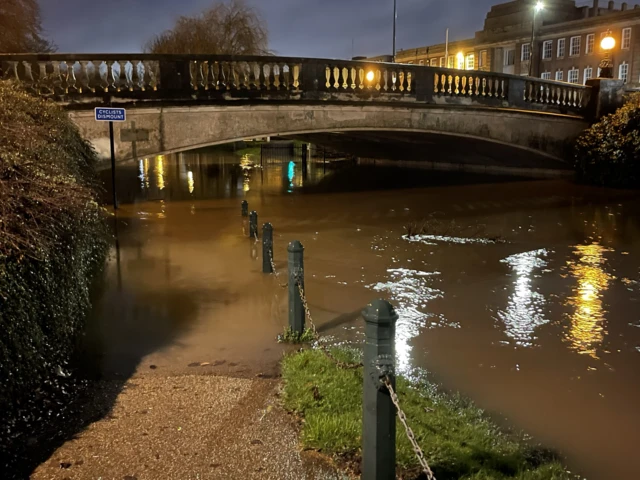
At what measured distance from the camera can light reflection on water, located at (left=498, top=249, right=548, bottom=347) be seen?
20.8 feet

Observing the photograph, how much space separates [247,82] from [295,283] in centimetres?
1052

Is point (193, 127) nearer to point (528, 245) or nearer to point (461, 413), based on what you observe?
point (528, 245)

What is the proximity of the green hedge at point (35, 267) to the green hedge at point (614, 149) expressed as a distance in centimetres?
1735

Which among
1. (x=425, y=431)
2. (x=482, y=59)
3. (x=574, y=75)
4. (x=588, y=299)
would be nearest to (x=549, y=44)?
(x=574, y=75)

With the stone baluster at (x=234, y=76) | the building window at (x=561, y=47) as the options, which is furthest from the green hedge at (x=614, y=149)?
the building window at (x=561, y=47)

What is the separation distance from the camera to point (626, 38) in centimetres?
4831

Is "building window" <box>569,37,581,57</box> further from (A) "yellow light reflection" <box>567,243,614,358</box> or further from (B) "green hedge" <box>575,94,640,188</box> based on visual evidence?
(A) "yellow light reflection" <box>567,243,614,358</box>

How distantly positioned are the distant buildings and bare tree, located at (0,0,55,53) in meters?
33.0

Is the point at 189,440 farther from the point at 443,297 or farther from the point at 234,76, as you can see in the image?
the point at 234,76

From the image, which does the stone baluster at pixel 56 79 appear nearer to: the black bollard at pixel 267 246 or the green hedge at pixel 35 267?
the green hedge at pixel 35 267

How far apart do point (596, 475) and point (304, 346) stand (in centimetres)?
273

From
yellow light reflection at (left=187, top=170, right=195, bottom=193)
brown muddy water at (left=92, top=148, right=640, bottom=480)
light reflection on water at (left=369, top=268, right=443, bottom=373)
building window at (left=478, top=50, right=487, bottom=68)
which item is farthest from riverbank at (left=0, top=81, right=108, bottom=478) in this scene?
building window at (left=478, top=50, right=487, bottom=68)

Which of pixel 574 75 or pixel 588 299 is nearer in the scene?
pixel 588 299

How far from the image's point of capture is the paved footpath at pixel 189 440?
3.52 meters
